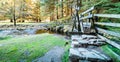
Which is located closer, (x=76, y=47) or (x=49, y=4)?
(x=76, y=47)

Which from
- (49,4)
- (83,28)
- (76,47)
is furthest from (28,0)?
(76,47)

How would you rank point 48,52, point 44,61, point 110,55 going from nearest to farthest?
1. point 110,55
2. point 44,61
3. point 48,52

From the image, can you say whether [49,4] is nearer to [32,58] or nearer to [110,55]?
[32,58]

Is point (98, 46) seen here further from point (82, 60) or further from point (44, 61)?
point (44, 61)

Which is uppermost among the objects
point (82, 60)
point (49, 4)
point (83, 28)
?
point (49, 4)

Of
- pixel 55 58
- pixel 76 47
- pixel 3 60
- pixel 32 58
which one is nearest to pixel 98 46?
pixel 76 47

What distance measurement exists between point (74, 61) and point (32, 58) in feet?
9.90

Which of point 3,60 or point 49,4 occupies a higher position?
point 49,4

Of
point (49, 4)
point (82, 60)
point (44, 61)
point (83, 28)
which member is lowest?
point (44, 61)

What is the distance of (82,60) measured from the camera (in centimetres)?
365

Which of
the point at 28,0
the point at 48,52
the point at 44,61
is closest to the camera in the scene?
the point at 44,61

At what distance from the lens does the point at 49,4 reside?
1208 inches

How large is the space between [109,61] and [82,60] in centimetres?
56

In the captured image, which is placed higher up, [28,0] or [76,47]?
[28,0]
